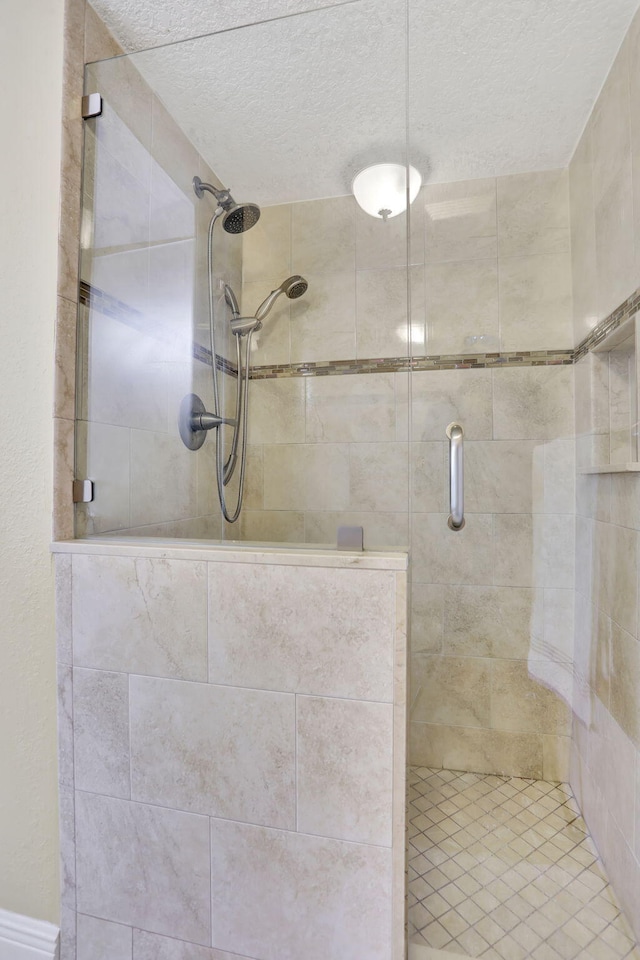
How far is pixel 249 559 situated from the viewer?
96 centimetres

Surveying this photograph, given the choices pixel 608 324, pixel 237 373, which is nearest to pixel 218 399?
pixel 237 373

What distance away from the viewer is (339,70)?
44.0 inches

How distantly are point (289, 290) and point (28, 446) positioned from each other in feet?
2.36

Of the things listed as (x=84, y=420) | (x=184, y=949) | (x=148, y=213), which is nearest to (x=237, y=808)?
(x=184, y=949)

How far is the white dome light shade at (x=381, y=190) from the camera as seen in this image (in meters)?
1.08

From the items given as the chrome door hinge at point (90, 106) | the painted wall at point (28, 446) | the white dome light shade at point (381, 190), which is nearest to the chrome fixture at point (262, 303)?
the white dome light shade at point (381, 190)

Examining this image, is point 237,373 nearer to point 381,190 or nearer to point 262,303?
point 262,303

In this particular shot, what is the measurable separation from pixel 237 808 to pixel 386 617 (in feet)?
1.68

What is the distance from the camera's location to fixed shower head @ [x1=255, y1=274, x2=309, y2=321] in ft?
3.60

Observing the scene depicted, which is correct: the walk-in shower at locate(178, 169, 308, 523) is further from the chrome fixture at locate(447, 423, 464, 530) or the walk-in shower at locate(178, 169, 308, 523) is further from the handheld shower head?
the chrome fixture at locate(447, 423, 464, 530)

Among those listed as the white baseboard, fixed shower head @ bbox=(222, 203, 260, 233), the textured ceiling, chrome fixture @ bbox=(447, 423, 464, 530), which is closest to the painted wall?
the white baseboard

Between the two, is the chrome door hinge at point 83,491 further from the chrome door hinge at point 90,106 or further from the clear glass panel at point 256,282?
the chrome door hinge at point 90,106

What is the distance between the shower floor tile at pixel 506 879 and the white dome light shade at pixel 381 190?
4.62 ft

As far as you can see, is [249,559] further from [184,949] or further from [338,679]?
[184,949]
